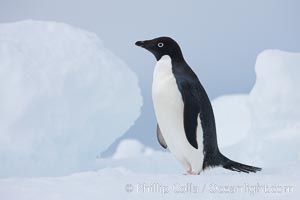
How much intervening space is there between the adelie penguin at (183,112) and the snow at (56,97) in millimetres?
1331

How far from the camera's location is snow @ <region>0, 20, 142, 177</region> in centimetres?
304

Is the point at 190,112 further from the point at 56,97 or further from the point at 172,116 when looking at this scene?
the point at 56,97

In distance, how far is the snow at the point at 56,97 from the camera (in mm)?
3035

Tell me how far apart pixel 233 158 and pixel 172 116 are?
2.13m

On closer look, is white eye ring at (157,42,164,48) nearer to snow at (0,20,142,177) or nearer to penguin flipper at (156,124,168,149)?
penguin flipper at (156,124,168,149)


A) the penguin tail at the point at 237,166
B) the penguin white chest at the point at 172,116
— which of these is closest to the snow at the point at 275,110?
the penguin tail at the point at 237,166

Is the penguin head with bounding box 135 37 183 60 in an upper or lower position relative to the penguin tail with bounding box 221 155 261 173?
upper

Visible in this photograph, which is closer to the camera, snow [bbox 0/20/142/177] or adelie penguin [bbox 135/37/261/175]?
adelie penguin [bbox 135/37/261/175]

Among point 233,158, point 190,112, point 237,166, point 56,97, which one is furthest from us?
point 233,158

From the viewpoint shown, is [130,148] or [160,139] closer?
[160,139]

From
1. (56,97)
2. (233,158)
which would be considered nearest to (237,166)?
(56,97)

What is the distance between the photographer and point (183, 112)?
6.01ft

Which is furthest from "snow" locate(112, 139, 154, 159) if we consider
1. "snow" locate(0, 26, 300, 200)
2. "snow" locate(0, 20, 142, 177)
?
"snow" locate(0, 20, 142, 177)

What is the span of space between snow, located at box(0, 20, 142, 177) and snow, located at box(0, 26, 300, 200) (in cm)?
4
